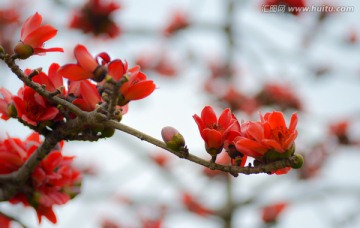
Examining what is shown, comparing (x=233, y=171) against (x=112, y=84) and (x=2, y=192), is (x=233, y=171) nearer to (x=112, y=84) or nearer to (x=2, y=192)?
(x=112, y=84)

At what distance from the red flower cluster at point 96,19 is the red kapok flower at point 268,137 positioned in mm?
1705

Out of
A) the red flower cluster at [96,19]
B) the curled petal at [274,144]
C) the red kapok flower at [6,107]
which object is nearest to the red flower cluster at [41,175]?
the red kapok flower at [6,107]

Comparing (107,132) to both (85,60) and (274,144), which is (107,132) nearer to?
(85,60)

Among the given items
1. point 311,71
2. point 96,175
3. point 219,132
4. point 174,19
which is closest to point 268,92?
point 311,71

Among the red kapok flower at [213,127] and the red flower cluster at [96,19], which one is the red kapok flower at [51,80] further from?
the red flower cluster at [96,19]

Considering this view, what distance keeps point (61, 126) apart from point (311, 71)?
106 inches

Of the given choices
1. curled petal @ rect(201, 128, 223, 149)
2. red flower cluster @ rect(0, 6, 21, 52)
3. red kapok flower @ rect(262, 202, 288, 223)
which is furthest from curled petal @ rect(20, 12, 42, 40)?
red flower cluster @ rect(0, 6, 21, 52)

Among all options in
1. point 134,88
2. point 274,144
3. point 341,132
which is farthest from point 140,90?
point 341,132

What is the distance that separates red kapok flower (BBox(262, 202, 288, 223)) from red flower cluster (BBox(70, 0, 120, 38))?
3.80ft

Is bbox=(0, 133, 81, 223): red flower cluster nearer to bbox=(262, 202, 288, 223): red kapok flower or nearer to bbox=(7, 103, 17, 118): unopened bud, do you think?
bbox=(7, 103, 17, 118): unopened bud

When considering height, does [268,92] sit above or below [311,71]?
below

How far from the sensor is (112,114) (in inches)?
29.7

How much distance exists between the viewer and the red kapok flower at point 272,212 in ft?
8.09

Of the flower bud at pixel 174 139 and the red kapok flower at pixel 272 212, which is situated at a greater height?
the red kapok flower at pixel 272 212
